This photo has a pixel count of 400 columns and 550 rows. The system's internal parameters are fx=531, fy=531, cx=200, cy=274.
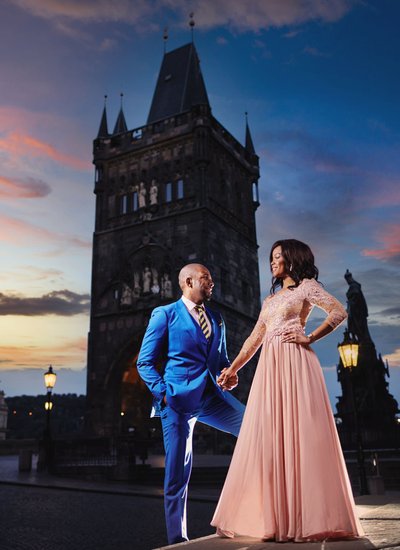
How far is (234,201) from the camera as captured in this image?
33156 mm

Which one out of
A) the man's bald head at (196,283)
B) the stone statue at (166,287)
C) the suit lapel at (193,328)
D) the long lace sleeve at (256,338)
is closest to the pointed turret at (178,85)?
the stone statue at (166,287)

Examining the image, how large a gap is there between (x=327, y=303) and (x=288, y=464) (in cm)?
117

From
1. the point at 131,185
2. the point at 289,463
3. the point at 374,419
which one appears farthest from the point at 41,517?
the point at 131,185

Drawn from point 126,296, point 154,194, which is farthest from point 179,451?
point 154,194

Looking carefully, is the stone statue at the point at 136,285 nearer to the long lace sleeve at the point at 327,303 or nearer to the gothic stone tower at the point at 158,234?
the gothic stone tower at the point at 158,234

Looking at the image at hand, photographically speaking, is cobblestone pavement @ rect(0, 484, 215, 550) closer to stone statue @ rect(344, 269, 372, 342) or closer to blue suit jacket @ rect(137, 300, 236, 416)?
blue suit jacket @ rect(137, 300, 236, 416)

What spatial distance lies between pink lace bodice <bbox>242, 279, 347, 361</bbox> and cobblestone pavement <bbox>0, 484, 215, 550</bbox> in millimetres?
3412

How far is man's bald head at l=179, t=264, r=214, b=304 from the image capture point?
15.2ft

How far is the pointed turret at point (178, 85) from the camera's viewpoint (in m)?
33.6

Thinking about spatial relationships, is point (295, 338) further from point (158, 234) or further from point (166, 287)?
point (158, 234)

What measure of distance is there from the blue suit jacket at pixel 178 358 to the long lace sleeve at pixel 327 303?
104 centimetres

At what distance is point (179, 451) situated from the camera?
4.28 meters

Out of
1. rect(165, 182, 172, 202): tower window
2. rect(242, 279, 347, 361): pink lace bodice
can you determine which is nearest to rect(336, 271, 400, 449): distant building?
rect(165, 182, 172, 202): tower window

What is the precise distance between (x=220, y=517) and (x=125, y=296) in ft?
86.0
